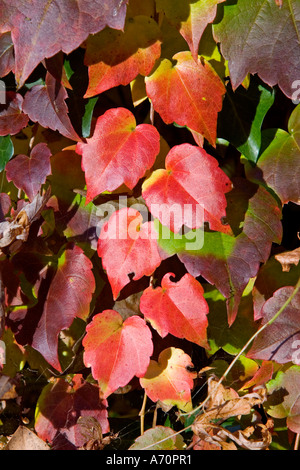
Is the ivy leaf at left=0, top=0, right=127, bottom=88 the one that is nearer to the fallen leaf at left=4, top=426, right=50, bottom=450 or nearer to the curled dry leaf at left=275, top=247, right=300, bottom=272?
the curled dry leaf at left=275, top=247, right=300, bottom=272

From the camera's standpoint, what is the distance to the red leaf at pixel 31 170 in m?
0.84

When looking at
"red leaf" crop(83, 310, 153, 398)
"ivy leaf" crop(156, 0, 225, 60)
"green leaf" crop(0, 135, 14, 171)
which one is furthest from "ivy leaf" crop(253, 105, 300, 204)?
"green leaf" crop(0, 135, 14, 171)

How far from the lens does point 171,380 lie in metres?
0.89

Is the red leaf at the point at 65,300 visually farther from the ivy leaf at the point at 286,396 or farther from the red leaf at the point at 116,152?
the ivy leaf at the point at 286,396

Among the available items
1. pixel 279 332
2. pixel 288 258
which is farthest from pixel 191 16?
pixel 279 332

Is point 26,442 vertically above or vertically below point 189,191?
below

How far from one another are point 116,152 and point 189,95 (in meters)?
0.15

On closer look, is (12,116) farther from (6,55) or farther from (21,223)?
(21,223)

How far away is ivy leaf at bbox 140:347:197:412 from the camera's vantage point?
89cm

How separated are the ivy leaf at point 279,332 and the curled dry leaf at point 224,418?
6cm

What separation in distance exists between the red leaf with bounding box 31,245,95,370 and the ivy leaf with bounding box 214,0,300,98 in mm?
396

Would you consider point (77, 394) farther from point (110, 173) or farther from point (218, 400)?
point (110, 173)

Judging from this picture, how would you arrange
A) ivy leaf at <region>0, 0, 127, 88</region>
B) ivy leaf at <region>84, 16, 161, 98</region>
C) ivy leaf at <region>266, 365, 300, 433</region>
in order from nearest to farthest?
ivy leaf at <region>0, 0, 127, 88</region>
ivy leaf at <region>84, 16, 161, 98</region>
ivy leaf at <region>266, 365, 300, 433</region>
